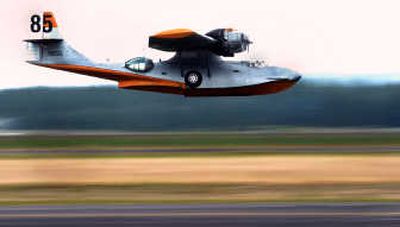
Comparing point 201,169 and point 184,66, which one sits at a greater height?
point 184,66

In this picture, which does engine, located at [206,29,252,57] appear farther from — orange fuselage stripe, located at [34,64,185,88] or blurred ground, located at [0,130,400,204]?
blurred ground, located at [0,130,400,204]

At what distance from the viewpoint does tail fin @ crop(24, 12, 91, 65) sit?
135ft

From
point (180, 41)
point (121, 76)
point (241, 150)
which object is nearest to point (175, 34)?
point (180, 41)

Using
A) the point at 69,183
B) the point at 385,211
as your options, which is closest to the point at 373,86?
the point at 69,183

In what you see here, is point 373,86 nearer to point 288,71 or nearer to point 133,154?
point 133,154

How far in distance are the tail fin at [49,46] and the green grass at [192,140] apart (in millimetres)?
26666

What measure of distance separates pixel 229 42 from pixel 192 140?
34.3m

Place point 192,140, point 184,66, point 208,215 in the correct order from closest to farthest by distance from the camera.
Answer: point 208,215 → point 184,66 → point 192,140

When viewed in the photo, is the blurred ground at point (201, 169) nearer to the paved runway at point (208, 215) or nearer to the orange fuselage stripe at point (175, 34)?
the paved runway at point (208, 215)

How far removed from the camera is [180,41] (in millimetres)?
40875

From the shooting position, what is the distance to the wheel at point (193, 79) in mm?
39475

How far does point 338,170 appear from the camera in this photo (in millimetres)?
48594

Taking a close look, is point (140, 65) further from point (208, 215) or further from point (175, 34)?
point (208, 215)

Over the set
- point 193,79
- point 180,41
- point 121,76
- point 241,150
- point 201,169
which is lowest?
point 241,150
